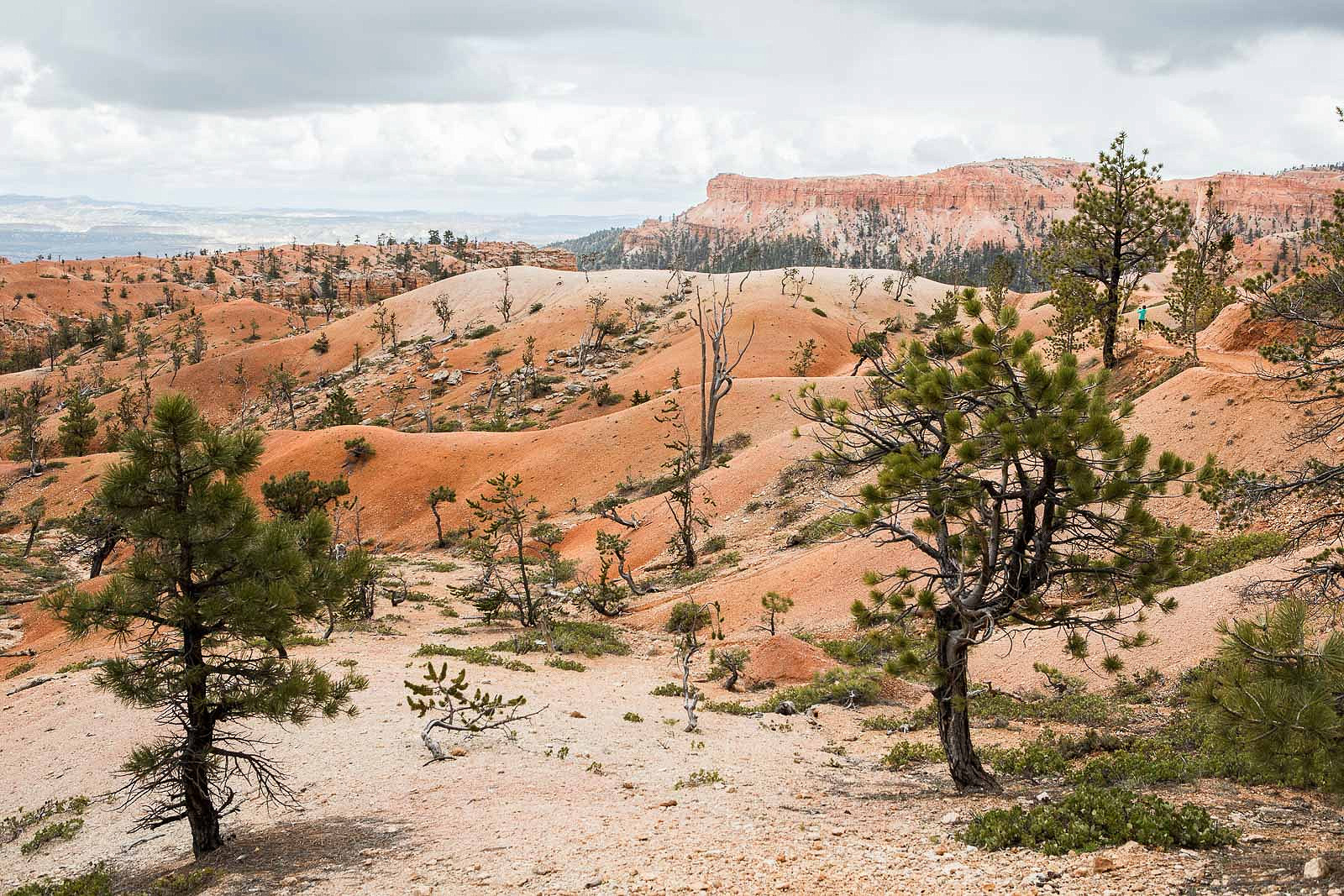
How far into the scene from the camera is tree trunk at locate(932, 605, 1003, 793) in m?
8.52

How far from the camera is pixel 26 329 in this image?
94.9 meters

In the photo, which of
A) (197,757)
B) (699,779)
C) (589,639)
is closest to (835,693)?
(699,779)

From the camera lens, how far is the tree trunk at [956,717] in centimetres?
852

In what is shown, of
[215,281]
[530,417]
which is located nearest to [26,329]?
[215,281]

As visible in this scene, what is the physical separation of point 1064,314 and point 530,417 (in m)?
33.1

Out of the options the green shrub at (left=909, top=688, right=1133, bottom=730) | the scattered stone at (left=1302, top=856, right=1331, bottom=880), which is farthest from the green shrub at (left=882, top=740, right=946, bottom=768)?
the scattered stone at (left=1302, top=856, right=1331, bottom=880)

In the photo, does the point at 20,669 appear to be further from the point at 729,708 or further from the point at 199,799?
the point at 729,708

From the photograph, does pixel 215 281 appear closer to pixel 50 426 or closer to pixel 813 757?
pixel 50 426

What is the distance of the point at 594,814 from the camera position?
883 cm

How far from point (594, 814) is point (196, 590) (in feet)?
14.9

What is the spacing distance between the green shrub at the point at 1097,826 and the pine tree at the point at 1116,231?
22.0 metres

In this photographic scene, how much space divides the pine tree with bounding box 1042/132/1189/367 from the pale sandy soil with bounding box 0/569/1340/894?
1887 centimetres

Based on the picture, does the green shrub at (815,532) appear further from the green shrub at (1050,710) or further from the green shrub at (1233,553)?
the green shrub at (1050,710)

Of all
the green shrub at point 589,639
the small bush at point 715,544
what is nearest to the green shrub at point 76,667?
the green shrub at point 589,639
